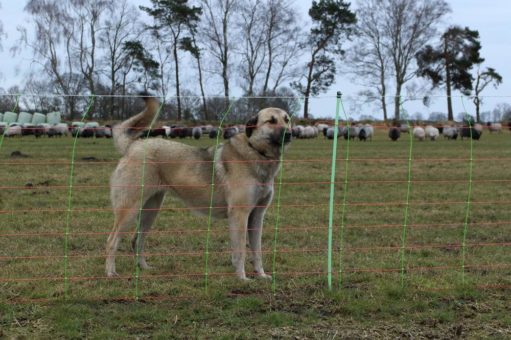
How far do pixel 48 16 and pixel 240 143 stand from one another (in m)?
49.7

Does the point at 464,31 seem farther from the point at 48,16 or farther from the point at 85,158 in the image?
the point at 85,158

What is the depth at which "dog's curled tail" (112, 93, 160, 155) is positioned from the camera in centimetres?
607

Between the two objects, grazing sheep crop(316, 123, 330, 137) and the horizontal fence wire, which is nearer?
the horizontal fence wire

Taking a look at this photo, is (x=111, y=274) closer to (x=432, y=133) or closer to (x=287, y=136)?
(x=287, y=136)

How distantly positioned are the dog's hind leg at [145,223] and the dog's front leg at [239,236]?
976 millimetres

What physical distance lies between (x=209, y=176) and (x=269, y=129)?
807 mm

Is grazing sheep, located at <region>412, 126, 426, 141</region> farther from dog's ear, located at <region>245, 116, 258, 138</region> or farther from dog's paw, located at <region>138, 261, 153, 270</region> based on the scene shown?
dog's paw, located at <region>138, 261, 153, 270</region>

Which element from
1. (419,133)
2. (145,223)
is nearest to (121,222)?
(145,223)

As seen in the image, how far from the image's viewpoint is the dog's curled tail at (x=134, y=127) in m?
6.07

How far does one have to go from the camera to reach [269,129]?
580cm

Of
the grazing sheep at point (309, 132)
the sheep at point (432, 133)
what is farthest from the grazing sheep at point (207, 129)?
the sheep at point (432, 133)

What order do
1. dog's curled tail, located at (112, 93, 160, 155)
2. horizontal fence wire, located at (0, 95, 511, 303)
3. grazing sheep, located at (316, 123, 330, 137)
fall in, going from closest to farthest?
horizontal fence wire, located at (0, 95, 511, 303) < dog's curled tail, located at (112, 93, 160, 155) < grazing sheep, located at (316, 123, 330, 137)

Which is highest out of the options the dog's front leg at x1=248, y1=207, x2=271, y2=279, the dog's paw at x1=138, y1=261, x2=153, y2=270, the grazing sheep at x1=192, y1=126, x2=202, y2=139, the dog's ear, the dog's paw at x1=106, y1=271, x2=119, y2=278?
the dog's ear

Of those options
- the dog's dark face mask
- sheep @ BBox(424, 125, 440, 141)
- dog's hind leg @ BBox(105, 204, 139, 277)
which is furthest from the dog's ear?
sheep @ BBox(424, 125, 440, 141)
